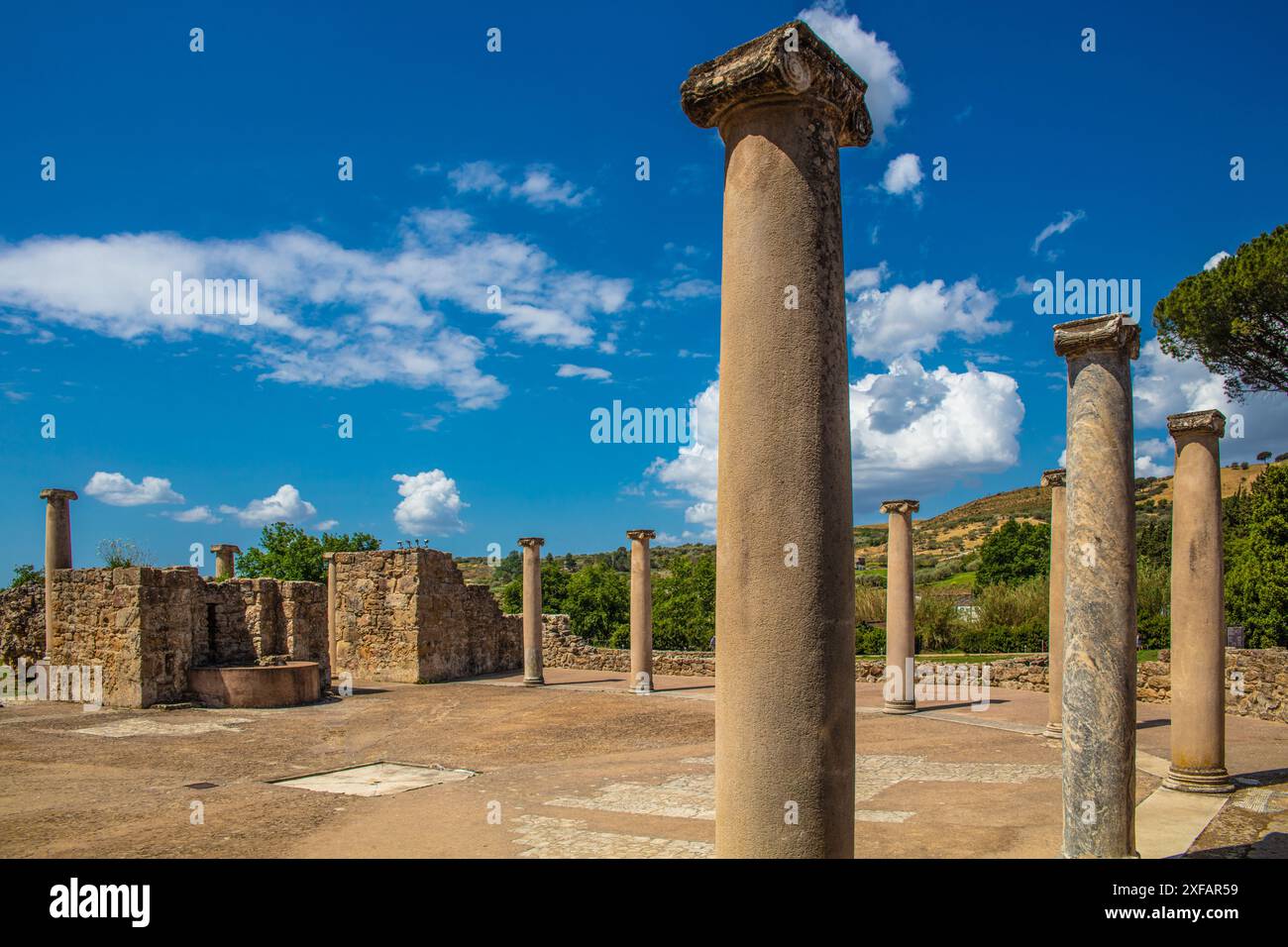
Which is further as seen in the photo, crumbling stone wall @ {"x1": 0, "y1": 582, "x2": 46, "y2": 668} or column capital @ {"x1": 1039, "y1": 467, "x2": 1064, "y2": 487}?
crumbling stone wall @ {"x1": 0, "y1": 582, "x2": 46, "y2": 668}

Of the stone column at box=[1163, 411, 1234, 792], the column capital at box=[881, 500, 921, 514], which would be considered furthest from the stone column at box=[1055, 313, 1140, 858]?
the column capital at box=[881, 500, 921, 514]

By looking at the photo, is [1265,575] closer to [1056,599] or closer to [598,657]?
[1056,599]

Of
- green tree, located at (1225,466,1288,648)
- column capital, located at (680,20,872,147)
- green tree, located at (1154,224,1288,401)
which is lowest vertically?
green tree, located at (1225,466,1288,648)

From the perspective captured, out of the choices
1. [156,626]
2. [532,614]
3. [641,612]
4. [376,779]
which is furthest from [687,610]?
[376,779]

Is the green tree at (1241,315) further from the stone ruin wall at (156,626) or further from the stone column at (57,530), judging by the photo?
the stone column at (57,530)

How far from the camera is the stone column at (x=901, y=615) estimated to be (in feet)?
51.4

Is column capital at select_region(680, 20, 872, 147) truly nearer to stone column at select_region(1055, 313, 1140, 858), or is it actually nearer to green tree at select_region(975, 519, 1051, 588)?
stone column at select_region(1055, 313, 1140, 858)

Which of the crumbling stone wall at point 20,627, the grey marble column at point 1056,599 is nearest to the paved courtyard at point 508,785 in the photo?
the grey marble column at point 1056,599

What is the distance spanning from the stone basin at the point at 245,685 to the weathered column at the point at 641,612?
701 cm

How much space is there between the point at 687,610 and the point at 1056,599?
66.9 feet

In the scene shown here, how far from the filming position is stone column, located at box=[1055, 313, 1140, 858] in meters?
6.19

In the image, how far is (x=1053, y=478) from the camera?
1292cm

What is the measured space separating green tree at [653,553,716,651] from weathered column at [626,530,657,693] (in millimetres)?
7960

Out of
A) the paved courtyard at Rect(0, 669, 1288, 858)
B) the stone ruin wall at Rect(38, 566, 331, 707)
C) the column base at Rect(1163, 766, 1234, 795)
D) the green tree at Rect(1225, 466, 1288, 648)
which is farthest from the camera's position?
the green tree at Rect(1225, 466, 1288, 648)
